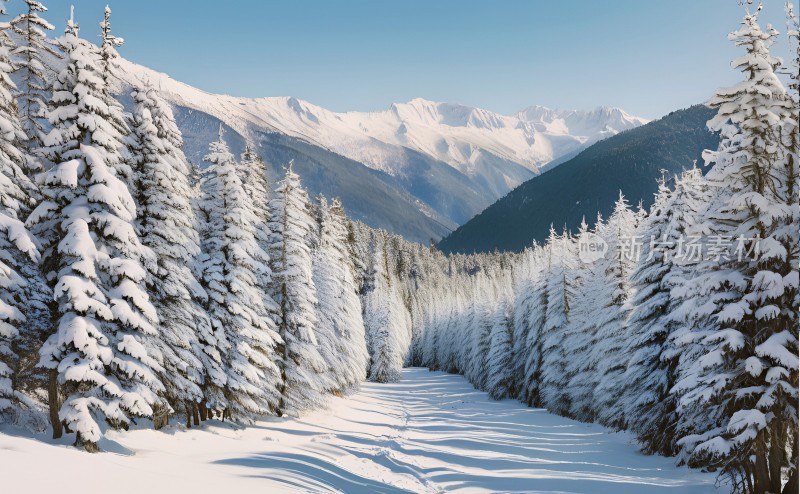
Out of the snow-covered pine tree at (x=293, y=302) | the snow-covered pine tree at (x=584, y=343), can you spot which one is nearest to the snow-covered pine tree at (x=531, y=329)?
the snow-covered pine tree at (x=584, y=343)

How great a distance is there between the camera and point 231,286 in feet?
78.9

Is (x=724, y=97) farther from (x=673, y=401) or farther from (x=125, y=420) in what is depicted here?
(x=125, y=420)

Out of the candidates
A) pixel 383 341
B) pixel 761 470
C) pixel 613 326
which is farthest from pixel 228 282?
pixel 383 341

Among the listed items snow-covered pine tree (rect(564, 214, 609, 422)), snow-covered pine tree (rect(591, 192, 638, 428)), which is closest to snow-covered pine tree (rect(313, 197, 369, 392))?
snow-covered pine tree (rect(564, 214, 609, 422))

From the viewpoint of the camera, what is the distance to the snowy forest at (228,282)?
543 inches

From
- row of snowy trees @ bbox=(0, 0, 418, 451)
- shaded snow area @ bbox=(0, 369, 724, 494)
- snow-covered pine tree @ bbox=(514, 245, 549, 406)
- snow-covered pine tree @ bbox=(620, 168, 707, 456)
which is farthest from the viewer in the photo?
snow-covered pine tree @ bbox=(514, 245, 549, 406)

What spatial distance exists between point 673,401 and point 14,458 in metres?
23.5

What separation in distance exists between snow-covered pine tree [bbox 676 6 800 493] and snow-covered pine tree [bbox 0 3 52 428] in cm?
1851

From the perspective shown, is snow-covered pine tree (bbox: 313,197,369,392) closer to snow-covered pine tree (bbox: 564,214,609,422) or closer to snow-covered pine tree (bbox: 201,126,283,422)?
snow-covered pine tree (bbox: 201,126,283,422)

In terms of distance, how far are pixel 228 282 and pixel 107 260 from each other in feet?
28.5

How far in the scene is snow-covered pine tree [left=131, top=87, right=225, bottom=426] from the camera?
19.9 metres

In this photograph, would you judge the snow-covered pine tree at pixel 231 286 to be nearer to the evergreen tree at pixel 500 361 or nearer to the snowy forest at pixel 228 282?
the snowy forest at pixel 228 282

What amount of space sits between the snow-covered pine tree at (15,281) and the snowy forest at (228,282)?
6 cm

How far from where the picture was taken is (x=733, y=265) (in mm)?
14469
